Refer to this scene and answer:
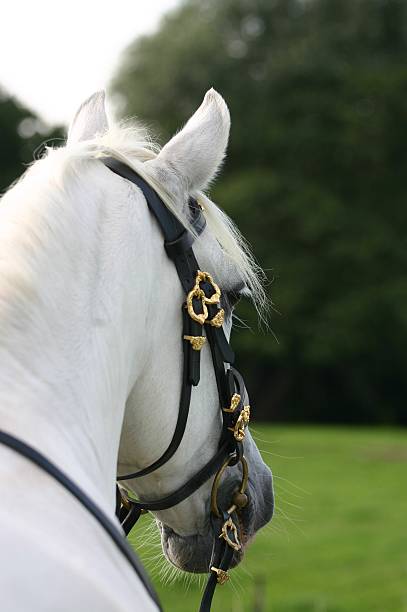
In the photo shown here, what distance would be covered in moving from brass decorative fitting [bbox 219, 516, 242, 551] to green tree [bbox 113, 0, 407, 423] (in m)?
24.2

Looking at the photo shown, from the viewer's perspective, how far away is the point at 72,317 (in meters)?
1.75

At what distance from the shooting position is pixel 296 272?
2730 cm

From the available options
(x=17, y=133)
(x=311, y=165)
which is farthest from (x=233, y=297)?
(x=311, y=165)

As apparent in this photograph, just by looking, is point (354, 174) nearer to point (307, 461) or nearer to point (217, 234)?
point (307, 461)

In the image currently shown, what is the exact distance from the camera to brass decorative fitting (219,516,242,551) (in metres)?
2.26

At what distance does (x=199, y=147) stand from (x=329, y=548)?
7603 mm

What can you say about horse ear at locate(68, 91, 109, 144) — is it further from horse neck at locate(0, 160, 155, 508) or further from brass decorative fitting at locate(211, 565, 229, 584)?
brass decorative fitting at locate(211, 565, 229, 584)

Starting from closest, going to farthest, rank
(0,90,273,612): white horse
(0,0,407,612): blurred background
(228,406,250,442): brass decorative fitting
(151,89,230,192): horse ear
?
(0,90,273,612): white horse, (151,89,230,192): horse ear, (228,406,250,442): brass decorative fitting, (0,0,407,612): blurred background

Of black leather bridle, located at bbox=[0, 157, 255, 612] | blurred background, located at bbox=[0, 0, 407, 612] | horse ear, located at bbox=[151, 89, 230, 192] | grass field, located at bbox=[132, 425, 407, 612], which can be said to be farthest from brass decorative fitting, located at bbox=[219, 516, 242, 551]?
blurred background, located at bbox=[0, 0, 407, 612]

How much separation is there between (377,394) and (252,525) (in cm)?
2773

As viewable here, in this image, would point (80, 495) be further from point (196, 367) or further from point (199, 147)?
point (199, 147)

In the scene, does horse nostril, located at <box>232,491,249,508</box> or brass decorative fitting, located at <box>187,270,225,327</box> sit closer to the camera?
brass decorative fitting, located at <box>187,270,225,327</box>

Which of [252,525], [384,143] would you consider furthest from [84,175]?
[384,143]

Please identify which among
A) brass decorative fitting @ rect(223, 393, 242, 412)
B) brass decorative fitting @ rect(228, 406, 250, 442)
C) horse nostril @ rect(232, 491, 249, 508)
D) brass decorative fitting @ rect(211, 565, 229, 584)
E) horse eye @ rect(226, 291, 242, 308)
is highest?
horse eye @ rect(226, 291, 242, 308)
